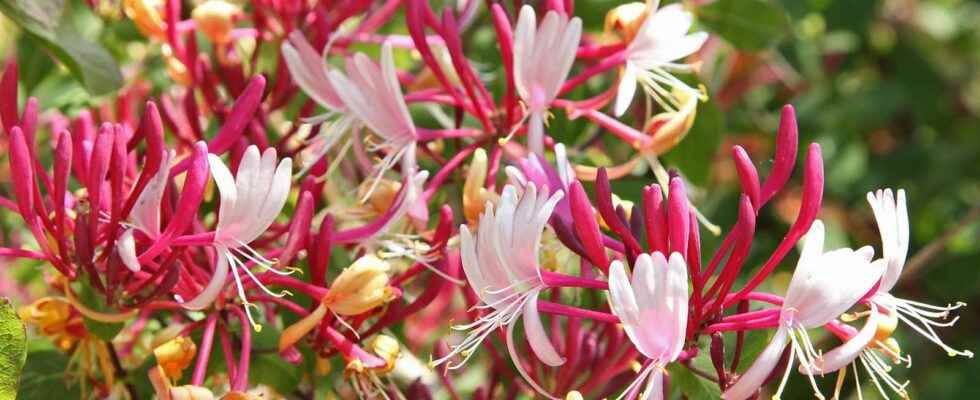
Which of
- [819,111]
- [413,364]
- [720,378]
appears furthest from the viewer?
[819,111]

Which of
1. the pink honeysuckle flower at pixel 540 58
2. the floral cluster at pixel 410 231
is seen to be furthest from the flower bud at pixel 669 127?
the pink honeysuckle flower at pixel 540 58

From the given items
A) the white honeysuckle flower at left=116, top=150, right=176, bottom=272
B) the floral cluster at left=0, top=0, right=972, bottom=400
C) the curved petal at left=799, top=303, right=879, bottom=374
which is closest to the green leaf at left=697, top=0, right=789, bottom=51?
the floral cluster at left=0, top=0, right=972, bottom=400

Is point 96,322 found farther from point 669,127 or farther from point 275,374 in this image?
point 669,127

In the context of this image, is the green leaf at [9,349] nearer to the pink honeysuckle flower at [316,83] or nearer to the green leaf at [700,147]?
the pink honeysuckle flower at [316,83]

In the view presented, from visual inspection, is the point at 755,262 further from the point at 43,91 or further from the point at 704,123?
the point at 43,91

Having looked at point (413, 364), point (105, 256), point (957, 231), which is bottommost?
point (957, 231)

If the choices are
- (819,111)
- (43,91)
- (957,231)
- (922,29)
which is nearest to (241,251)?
(43,91)

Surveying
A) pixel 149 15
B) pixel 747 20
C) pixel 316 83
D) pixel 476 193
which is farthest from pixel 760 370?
pixel 747 20
